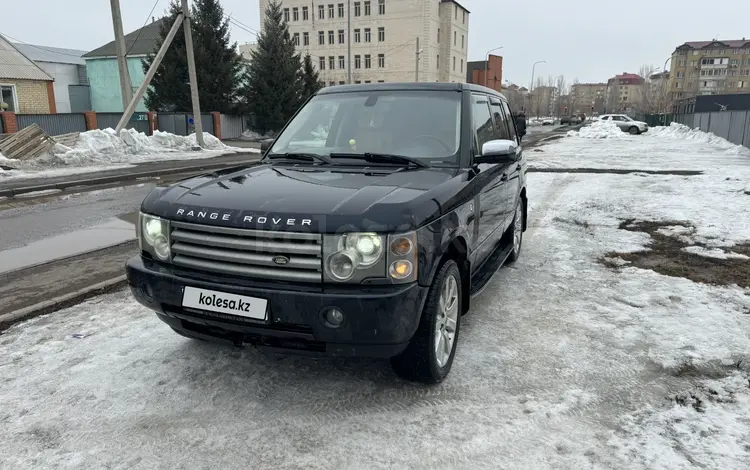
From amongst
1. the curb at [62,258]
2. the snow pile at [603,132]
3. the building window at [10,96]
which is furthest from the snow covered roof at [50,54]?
the curb at [62,258]

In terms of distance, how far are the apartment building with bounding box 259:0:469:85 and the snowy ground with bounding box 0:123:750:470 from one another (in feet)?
226

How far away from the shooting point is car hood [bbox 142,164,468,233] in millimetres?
2695

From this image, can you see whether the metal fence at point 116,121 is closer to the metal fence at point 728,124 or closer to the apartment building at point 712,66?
the metal fence at point 728,124

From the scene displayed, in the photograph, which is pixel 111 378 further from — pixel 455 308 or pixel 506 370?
pixel 506 370

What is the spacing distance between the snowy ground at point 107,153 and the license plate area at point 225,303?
14576 mm

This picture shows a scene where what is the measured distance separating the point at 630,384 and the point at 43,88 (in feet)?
134

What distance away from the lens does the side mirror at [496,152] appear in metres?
3.80

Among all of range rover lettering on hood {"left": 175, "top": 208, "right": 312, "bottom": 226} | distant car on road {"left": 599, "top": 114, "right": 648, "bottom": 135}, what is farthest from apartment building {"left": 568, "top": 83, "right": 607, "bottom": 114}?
range rover lettering on hood {"left": 175, "top": 208, "right": 312, "bottom": 226}

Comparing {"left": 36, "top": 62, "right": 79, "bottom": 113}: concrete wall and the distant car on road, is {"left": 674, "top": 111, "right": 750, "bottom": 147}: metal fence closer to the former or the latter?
the distant car on road

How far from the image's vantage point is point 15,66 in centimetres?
3391

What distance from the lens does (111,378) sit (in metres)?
→ 3.34

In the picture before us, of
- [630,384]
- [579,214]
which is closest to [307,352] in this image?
[630,384]

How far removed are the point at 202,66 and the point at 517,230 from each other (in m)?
29.9

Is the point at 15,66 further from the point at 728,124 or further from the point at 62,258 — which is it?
the point at 728,124
